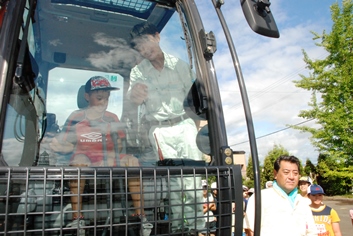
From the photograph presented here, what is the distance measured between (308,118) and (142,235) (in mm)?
14721

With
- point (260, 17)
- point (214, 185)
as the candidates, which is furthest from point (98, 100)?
point (260, 17)

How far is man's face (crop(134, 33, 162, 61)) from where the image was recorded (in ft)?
7.47

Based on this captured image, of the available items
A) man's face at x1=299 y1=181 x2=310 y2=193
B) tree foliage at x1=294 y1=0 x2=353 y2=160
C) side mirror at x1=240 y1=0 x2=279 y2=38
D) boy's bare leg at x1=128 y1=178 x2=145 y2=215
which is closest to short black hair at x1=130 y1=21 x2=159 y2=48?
side mirror at x1=240 y1=0 x2=279 y2=38

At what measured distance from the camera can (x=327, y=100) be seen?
14.8 metres

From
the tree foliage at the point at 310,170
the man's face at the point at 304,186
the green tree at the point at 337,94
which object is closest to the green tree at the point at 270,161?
the tree foliage at the point at 310,170

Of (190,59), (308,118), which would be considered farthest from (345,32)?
(190,59)

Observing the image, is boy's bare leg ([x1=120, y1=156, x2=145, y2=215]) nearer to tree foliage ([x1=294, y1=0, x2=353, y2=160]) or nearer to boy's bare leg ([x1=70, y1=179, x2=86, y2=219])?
boy's bare leg ([x1=70, y1=179, x2=86, y2=219])

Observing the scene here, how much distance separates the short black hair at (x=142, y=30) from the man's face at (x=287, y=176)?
1.77 metres

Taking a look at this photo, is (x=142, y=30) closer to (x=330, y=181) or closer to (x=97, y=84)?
(x=97, y=84)

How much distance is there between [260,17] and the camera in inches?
73.4

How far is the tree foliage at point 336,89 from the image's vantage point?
1402cm

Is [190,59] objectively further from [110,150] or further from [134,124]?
[110,150]

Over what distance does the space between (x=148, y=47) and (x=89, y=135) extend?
0.72m

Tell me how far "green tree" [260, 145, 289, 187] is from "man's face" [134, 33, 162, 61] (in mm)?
25668
